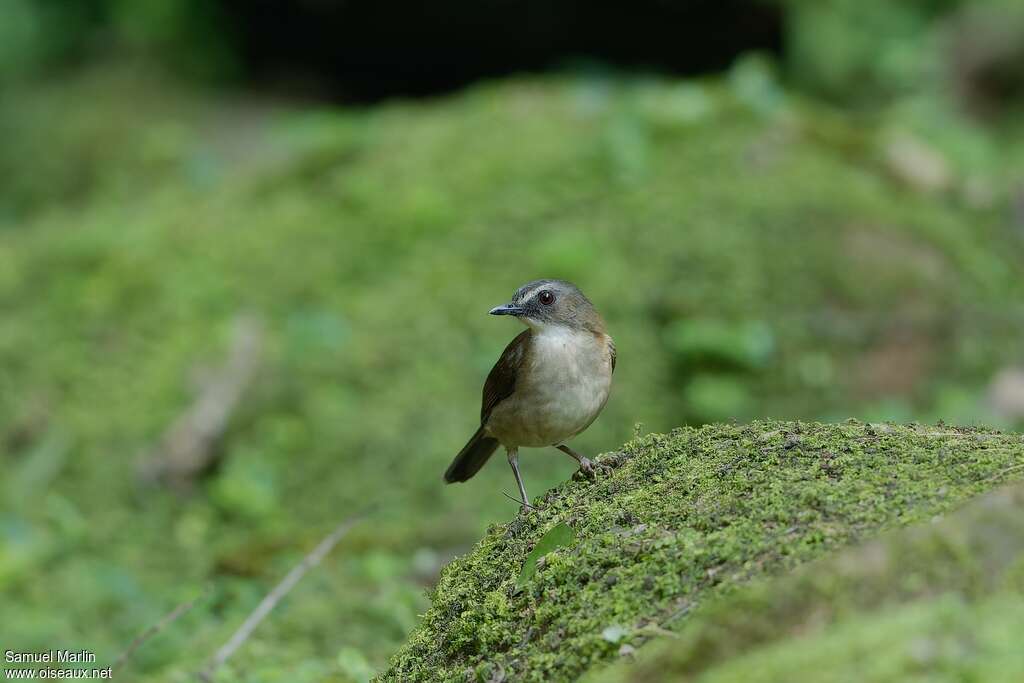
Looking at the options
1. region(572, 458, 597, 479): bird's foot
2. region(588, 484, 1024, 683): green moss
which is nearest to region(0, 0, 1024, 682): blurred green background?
region(572, 458, 597, 479): bird's foot

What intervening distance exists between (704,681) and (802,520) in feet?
2.14

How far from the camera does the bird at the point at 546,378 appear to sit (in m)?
4.41

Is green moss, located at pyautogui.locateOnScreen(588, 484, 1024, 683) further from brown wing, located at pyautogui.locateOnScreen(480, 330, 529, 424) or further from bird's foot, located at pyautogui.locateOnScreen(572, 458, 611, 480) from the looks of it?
brown wing, located at pyautogui.locateOnScreen(480, 330, 529, 424)

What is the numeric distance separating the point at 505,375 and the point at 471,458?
1.60 ft

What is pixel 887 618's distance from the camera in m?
2.11

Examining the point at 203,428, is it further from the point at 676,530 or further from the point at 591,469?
the point at 676,530

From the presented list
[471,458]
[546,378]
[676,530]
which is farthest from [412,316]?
[676,530]

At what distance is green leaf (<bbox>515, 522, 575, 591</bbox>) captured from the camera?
303cm

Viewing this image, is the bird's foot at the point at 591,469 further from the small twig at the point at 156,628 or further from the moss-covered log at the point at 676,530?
the small twig at the point at 156,628

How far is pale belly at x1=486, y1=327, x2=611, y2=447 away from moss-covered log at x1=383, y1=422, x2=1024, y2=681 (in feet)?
2.89

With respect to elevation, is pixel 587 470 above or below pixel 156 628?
below

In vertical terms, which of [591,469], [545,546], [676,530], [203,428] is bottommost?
[676,530]

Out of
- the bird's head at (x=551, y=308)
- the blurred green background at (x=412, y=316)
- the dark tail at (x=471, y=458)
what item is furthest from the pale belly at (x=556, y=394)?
the blurred green background at (x=412, y=316)

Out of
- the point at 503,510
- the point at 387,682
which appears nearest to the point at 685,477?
the point at 387,682
